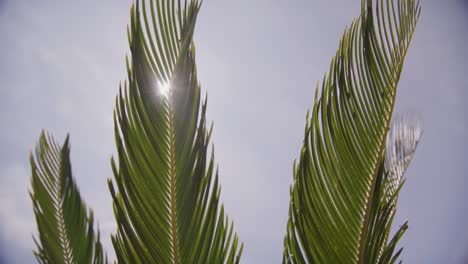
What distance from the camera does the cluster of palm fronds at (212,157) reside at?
73.8 inches

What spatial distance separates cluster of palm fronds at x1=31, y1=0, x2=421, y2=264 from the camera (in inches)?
73.8

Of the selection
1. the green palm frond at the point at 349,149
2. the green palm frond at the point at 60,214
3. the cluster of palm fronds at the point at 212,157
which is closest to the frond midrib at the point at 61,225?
the green palm frond at the point at 60,214

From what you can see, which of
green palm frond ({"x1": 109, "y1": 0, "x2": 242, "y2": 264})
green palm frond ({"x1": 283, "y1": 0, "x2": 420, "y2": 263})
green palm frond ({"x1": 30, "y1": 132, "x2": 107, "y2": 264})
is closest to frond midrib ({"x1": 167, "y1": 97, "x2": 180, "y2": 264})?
green palm frond ({"x1": 109, "y1": 0, "x2": 242, "y2": 264})

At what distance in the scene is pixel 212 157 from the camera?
2.06 metres

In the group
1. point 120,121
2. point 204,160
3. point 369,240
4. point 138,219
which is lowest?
point 369,240

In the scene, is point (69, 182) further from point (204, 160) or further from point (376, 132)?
point (376, 132)

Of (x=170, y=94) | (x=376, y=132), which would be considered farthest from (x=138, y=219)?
(x=376, y=132)

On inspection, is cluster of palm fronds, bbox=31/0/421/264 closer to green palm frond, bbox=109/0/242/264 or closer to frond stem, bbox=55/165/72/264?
green palm frond, bbox=109/0/242/264

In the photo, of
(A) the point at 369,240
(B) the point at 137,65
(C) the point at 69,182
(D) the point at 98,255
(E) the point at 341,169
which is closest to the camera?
(A) the point at 369,240

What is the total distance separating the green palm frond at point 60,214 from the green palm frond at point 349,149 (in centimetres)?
196

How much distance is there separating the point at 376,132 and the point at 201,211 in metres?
1.02

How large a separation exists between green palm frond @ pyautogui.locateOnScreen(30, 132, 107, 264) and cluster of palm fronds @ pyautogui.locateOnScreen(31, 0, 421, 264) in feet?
4.42

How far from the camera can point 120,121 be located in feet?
6.55

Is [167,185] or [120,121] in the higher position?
[120,121]
